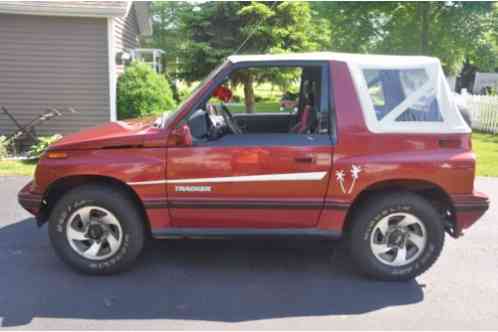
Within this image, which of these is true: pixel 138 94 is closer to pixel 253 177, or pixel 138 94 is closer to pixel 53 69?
pixel 53 69

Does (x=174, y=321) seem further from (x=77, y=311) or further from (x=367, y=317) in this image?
(x=367, y=317)

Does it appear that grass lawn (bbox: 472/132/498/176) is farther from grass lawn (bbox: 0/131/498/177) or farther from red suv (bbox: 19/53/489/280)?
red suv (bbox: 19/53/489/280)

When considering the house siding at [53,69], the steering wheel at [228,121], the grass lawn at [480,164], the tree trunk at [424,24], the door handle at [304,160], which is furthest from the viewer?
the tree trunk at [424,24]

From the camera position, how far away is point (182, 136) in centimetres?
362

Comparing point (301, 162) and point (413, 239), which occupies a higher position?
point (301, 162)

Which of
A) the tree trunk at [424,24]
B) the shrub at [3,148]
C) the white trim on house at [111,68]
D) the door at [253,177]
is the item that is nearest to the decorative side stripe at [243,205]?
the door at [253,177]

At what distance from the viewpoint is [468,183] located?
370 cm

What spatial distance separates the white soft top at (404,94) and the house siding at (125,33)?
26.8 feet

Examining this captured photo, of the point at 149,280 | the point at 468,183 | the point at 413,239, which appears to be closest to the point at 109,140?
the point at 149,280

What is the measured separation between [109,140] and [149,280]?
4.06 ft

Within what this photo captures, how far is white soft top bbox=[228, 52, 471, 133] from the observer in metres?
3.65

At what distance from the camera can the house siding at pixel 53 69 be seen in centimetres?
957

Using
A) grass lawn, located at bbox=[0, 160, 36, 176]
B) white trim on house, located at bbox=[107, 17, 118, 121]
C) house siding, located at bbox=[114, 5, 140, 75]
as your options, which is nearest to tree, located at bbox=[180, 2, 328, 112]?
house siding, located at bbox=[114, 5, 140, 75]

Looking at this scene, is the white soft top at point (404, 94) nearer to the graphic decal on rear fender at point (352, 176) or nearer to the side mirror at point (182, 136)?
the graphic decal on rear fender at point (352, 176)
